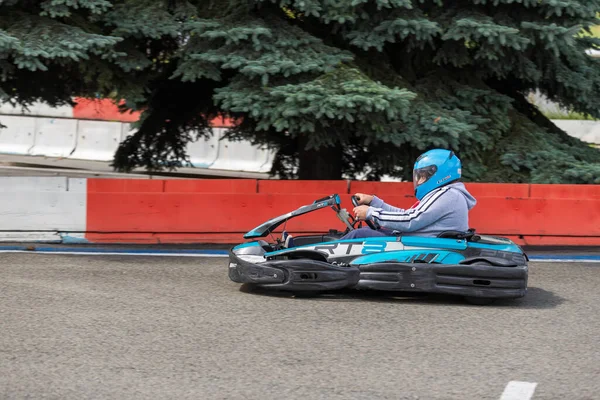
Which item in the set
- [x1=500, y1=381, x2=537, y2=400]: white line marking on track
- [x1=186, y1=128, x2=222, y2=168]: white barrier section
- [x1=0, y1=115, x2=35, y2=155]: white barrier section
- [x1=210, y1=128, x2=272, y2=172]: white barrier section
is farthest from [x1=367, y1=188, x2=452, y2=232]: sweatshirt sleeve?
[x1=0, y1=115, x2=35, y2=155]: white barrier section

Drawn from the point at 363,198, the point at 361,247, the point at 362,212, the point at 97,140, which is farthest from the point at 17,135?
the point at 361,247

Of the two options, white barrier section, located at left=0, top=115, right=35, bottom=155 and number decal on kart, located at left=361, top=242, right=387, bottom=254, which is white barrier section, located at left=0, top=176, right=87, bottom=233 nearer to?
number decal on kart, located at left=361, top=242, right=387, bottom=254

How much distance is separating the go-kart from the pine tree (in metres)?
3.07

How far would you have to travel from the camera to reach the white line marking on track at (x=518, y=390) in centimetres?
547

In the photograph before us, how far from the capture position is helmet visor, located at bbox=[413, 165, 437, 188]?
8.25 meters

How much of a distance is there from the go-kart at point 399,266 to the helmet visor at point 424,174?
525 mm

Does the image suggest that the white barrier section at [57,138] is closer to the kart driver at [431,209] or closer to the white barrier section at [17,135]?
the white barrier section at [17,135]

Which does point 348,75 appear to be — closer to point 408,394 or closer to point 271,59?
point 271,59

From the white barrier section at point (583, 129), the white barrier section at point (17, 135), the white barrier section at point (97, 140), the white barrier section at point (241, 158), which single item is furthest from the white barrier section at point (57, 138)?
the white barrier section at point (583, 129)

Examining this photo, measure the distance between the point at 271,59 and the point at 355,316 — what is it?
473 cm

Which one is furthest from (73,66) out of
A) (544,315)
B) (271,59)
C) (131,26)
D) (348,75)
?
(544,315)

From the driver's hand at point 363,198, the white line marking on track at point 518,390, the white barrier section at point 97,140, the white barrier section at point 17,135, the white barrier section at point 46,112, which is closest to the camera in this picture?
the white line marking on track at point 518,390

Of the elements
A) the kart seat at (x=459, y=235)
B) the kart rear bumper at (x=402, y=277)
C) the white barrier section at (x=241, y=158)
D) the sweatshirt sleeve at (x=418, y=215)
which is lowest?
the white barrier section at (x=241, y=158)

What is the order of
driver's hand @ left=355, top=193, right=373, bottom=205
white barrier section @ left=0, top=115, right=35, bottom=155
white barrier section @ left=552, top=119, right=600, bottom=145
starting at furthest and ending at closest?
1. white barrier section @ left=0, top=115, right=35, bottom=155
2. white barrier section @ left=552, top=119, right=600, bottom=145
3. driver's hand @ left=355, top=193, right=373, bottom=205
